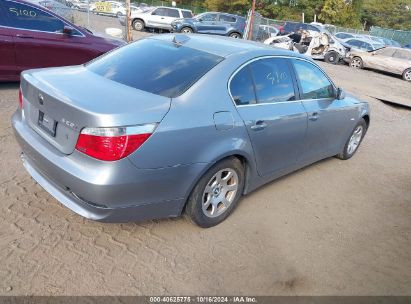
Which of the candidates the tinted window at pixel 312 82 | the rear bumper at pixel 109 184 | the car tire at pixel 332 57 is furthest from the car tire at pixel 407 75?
the rear bumper at pixel 109 184

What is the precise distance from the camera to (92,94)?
288cm

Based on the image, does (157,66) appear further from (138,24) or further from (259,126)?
(138,24)

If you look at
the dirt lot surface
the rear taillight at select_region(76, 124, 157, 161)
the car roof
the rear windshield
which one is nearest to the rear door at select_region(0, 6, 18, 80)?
the dirt lot surface

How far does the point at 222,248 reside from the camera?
327 centimetres

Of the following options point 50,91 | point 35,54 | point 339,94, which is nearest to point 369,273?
point 339,94

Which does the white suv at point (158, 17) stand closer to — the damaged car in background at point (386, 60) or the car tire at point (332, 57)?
the car tire at point (332, 57)

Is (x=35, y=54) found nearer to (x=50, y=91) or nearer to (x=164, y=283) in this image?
(x=50, y=91)

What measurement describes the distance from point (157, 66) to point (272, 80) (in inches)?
46.8

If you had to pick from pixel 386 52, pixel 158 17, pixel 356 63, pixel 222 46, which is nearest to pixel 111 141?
pixel 222 46

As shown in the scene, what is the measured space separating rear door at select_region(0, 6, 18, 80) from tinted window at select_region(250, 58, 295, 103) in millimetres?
5000

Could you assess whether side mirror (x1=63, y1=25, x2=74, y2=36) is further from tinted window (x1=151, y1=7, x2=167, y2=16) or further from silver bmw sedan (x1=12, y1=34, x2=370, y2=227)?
tinted window (x1=151, y1=7, x2=167, y2=16)

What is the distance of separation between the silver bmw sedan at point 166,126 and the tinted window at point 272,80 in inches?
0.5

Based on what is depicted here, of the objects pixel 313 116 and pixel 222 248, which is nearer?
pixel 222 248

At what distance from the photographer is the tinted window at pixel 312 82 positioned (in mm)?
4250
